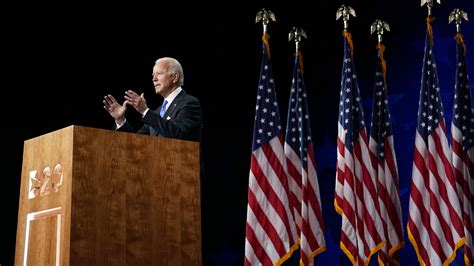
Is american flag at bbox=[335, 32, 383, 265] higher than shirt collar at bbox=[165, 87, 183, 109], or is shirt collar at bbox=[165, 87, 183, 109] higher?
shirt collar at bbox=[165, 87, 183, 109]

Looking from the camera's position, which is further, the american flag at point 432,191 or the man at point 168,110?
the american flag at point 432,191

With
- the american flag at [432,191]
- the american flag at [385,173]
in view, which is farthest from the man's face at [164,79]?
the american flag at [432,191]

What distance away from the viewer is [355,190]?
5508mm

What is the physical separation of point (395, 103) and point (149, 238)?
3.69 m

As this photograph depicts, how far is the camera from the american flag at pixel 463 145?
5367 mm

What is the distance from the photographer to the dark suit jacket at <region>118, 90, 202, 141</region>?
4.38m

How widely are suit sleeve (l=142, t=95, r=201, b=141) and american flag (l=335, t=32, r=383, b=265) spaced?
1.32 m

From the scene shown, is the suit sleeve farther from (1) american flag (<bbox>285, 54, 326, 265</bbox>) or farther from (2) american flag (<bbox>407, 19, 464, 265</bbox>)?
(2) american flag (<bbox>407, 19, 464, 265</bbox>)

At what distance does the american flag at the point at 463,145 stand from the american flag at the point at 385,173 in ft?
1.53

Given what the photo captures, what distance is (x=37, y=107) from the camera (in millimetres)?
7266

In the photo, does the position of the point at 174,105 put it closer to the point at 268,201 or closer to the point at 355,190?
the point at 268,201

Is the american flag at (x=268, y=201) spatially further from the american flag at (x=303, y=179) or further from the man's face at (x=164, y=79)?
the man's face at (x=164, y=79)

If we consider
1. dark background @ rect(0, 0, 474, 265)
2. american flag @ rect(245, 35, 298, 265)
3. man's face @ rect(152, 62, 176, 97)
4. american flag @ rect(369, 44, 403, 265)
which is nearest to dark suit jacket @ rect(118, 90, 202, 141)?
man's face @ rect(152, 62, 176, 97)

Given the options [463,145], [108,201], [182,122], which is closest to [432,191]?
[463,145]
